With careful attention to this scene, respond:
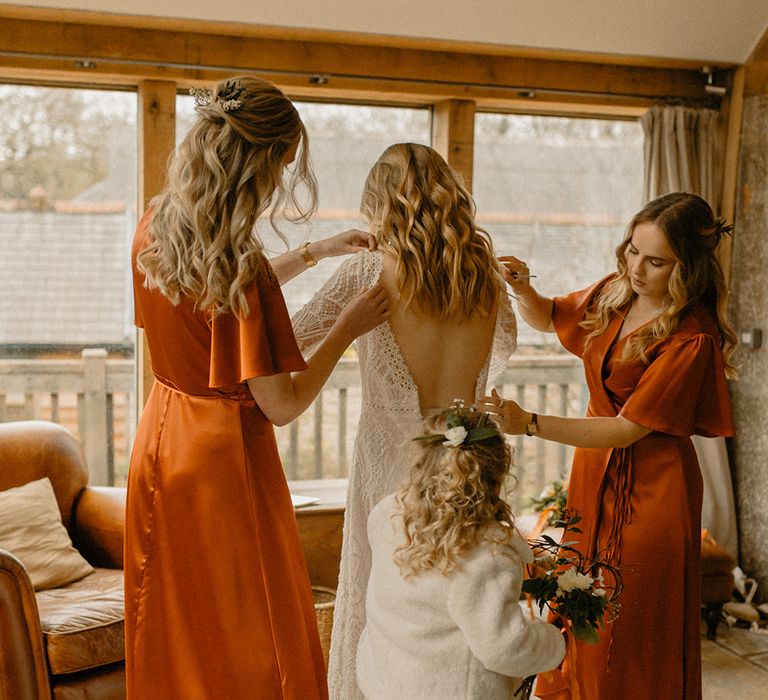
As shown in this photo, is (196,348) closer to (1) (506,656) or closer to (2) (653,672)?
(1) (506,656)

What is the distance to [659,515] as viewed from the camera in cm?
242

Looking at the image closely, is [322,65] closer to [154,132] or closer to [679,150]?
[154,132]

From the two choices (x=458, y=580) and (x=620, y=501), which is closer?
(x=458, y=580)

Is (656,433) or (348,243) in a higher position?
(348,243)

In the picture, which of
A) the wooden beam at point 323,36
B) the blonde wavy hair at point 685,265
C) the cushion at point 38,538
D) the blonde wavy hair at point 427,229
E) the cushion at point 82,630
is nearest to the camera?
the blonde wavy hair at point 427,229

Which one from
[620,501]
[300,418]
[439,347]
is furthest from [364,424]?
[300,418]

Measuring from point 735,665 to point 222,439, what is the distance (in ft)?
8.28

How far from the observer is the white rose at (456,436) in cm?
176

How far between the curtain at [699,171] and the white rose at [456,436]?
2706mm

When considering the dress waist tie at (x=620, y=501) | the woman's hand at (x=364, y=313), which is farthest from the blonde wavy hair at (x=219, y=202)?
the dress waist tie at (x=620, y=501)

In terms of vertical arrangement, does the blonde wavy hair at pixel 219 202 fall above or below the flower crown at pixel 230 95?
below

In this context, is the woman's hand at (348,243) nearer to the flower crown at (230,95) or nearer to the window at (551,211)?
the flower crown at (230,95)

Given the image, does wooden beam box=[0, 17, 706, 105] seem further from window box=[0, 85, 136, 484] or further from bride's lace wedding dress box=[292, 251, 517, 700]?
bride's lace wedding dress box=[292, 251, 517, 700]

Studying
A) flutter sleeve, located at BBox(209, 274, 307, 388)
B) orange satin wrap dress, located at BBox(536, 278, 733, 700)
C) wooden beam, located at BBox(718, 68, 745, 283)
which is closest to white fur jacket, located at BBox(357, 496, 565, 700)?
flutter sleeve, located at BBox(209, 274, 307, 388)
